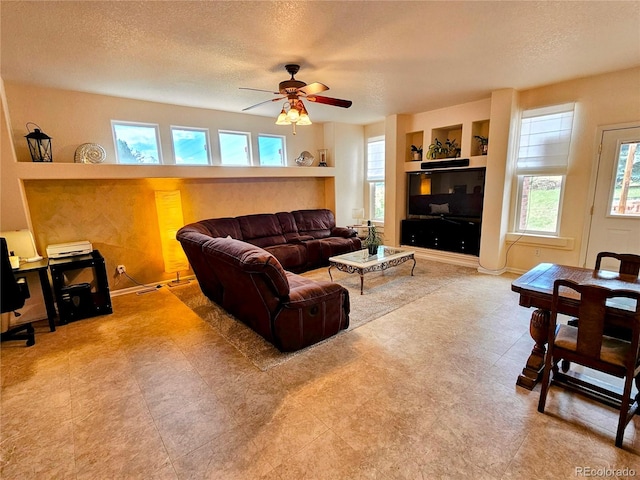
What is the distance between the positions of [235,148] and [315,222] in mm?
2078

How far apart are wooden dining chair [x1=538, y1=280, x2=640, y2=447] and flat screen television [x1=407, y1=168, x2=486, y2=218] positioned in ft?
11.5

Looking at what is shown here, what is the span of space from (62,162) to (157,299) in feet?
7.09

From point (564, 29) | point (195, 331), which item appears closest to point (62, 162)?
point (195, 331)

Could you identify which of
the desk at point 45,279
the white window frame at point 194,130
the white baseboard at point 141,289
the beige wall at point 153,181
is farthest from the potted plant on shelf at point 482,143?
the desk at point 45,279

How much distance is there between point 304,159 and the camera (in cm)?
604

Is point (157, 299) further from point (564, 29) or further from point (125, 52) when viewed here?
point (564, 29)

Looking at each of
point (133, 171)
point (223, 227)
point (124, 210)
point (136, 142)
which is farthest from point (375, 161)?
point (124, 210)

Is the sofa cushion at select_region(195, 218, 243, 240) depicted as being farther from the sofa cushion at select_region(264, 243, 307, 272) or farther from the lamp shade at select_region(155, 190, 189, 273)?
the sofa cushion at select_region(264, 243, 307, 272)

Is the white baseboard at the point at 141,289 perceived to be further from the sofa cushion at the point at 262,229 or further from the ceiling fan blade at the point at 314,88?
the ceiling fan blade at the point at 314,88

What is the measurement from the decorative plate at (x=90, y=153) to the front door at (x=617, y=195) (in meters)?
6.62

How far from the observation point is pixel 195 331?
10.2 ft

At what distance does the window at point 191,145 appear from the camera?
187 inches

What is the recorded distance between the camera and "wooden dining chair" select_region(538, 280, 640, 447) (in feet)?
5.15

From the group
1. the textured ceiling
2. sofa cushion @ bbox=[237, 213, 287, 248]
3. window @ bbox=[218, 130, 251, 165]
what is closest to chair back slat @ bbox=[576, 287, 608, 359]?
the textured ceiling
